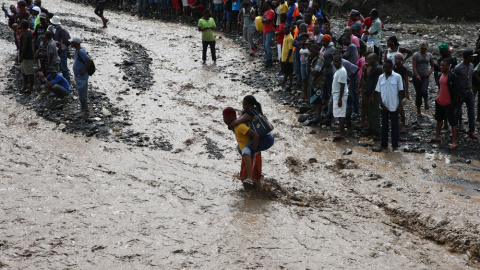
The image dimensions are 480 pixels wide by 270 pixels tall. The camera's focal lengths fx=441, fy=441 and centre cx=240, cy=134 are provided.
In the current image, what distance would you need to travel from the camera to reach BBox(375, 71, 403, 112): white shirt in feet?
24.6

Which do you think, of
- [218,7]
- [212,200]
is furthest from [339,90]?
[218,7]

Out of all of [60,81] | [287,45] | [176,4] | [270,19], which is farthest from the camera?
[176,4]

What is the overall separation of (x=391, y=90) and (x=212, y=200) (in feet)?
11.8

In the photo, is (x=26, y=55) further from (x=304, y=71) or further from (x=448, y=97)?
(x=448, y=97)

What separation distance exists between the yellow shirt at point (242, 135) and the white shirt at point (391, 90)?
272cm

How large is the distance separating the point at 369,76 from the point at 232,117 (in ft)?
10.6

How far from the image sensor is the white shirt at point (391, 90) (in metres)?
7.50

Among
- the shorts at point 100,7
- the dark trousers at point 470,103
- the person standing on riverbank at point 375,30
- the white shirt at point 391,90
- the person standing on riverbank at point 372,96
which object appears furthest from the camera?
the shorts at point 100,7

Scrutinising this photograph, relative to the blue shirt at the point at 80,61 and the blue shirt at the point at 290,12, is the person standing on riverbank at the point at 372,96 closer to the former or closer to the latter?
the blue shirt at the point at 290,12

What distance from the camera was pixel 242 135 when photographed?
20.9 feet

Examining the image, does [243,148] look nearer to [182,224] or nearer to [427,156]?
[182,224]

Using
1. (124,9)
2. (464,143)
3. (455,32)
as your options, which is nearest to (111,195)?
(464,143)

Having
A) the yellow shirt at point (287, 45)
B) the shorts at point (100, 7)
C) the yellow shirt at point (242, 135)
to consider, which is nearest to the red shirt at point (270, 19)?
the yellow shirt at point (287, 45)

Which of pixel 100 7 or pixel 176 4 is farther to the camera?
pixel 176 4
